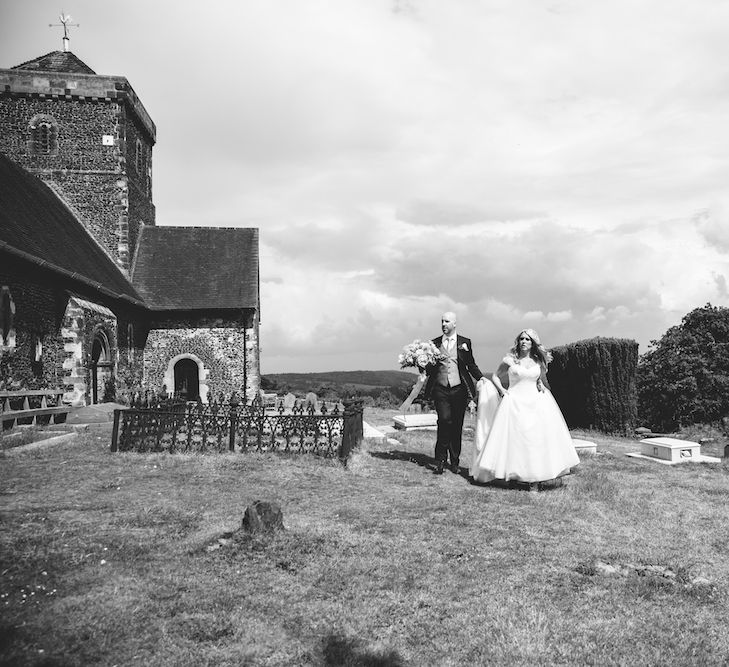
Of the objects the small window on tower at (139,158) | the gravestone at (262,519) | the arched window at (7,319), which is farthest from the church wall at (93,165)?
the gravestone at (262,519)

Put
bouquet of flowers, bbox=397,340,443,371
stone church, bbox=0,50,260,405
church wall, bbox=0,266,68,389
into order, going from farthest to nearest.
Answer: stone church, bbox=0,50,260,405, church wall, bbox=0,266,68,389, bouquet of flowers, bbox=397,340,443,371

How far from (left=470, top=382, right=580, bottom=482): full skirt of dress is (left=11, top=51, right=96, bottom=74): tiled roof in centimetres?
2307

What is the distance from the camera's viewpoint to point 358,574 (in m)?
4.54

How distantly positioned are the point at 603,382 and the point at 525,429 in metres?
10.4

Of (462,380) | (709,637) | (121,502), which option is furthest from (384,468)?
(709,637)

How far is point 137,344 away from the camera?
2219cm

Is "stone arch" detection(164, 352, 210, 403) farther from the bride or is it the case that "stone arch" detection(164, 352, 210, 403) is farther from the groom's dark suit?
the bride

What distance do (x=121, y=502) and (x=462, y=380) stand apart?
16.4 ft

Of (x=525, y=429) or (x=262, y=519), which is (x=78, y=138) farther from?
(x=262, y=519)

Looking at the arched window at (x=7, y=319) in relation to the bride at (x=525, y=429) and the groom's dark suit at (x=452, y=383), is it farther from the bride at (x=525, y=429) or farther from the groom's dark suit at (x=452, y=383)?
the bride at (x=525, y=429)

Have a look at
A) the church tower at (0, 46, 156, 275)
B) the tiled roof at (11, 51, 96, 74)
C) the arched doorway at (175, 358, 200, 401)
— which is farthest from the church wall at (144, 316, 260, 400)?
the tiled roof at (11, 51, 96, 74)

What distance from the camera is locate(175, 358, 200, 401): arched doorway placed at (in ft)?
77.0

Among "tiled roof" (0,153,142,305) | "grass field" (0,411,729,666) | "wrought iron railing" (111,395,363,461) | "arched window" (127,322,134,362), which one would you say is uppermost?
"tiled roof" (0,153,142,305)

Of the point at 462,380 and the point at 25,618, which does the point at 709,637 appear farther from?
the point at 462,380
